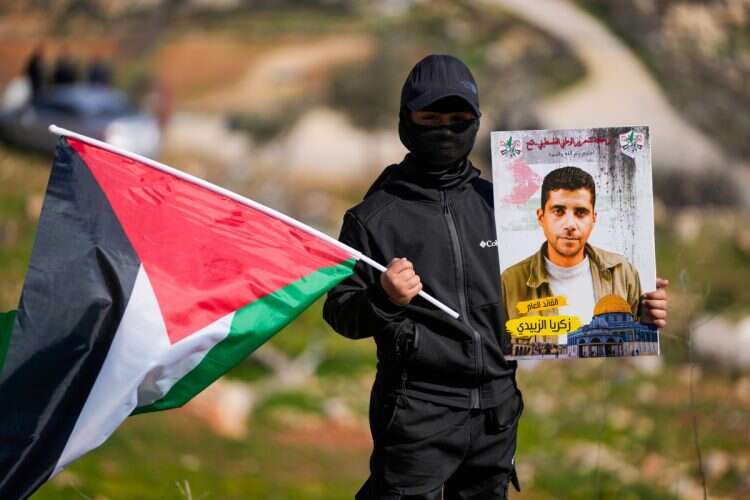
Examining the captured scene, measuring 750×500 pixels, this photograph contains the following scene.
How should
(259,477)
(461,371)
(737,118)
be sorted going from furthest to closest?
(737,118)
(259,477)
(461,371)

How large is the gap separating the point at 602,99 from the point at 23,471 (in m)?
4.06

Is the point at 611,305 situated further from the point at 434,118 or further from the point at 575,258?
the point at 434,118

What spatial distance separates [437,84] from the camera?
2854 mm

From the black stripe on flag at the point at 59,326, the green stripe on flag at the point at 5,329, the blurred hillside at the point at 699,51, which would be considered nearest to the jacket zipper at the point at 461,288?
the black stripe on flag at the point at 59,326

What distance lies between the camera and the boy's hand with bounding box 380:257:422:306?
2.77 metres

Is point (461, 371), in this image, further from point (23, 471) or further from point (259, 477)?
point (259, 477)

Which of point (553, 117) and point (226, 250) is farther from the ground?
point (553, 117)

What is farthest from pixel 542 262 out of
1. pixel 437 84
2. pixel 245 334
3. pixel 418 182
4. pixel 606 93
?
pixel 606 93

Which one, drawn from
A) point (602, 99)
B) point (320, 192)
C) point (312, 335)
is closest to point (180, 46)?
point (320, 192)

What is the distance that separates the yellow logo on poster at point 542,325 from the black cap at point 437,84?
0.47 metres

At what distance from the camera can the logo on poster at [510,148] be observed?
9.66 ft

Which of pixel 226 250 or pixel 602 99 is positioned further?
pixel 602 99

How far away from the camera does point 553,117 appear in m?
6.24

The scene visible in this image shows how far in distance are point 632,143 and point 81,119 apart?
3.65m
